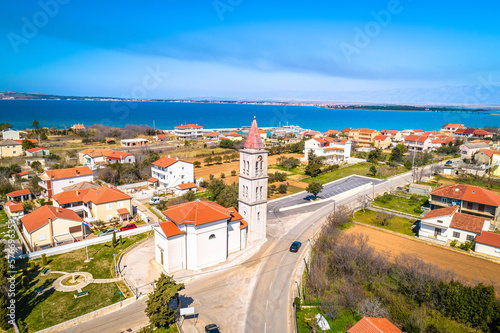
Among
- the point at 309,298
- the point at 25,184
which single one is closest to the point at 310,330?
the point at 309,298

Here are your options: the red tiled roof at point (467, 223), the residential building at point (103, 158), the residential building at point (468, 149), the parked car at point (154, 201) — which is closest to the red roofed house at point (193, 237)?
the parked car at point (154, 201)

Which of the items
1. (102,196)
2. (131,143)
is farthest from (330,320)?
(131,143)

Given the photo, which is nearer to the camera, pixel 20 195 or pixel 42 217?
pixel 42 217

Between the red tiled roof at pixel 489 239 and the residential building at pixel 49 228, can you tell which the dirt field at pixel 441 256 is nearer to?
the red tiled roof at pixel 489 239

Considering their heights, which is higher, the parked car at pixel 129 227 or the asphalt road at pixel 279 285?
the parked car at pixel 129 227

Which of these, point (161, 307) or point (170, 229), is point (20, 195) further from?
point (161, 307)
